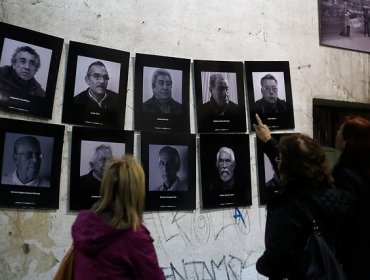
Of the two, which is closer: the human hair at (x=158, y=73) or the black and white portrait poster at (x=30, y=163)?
the black and white portrait poster at (x=30, y=163)

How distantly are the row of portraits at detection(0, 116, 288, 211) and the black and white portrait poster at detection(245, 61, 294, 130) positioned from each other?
30 centimetres

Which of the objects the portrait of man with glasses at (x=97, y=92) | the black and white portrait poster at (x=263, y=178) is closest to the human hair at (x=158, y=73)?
the portrait of man with glasses at (x=97, y=92)

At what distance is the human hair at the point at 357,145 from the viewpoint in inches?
100

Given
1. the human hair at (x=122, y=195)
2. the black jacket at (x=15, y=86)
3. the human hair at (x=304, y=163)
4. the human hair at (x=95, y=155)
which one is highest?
the black jacket at (x=15, y=86)

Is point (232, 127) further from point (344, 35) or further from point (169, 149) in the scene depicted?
point (344, 35)

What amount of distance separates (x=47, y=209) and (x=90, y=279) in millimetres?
1196

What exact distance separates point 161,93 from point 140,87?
0.60 ft

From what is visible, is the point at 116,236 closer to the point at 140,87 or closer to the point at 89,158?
the point at 89,158

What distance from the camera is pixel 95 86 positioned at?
345 centimetres

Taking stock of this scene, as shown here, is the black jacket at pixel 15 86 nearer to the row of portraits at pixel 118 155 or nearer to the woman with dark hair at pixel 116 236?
the row of portraits at pixel 118 155

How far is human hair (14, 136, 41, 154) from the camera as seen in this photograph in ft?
10.2

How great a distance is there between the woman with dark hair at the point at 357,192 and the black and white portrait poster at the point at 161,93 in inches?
58.8

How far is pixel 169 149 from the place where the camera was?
3662 mm

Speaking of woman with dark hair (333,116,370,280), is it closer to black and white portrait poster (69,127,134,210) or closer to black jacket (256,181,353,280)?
black jacket (256,181,353,280)
